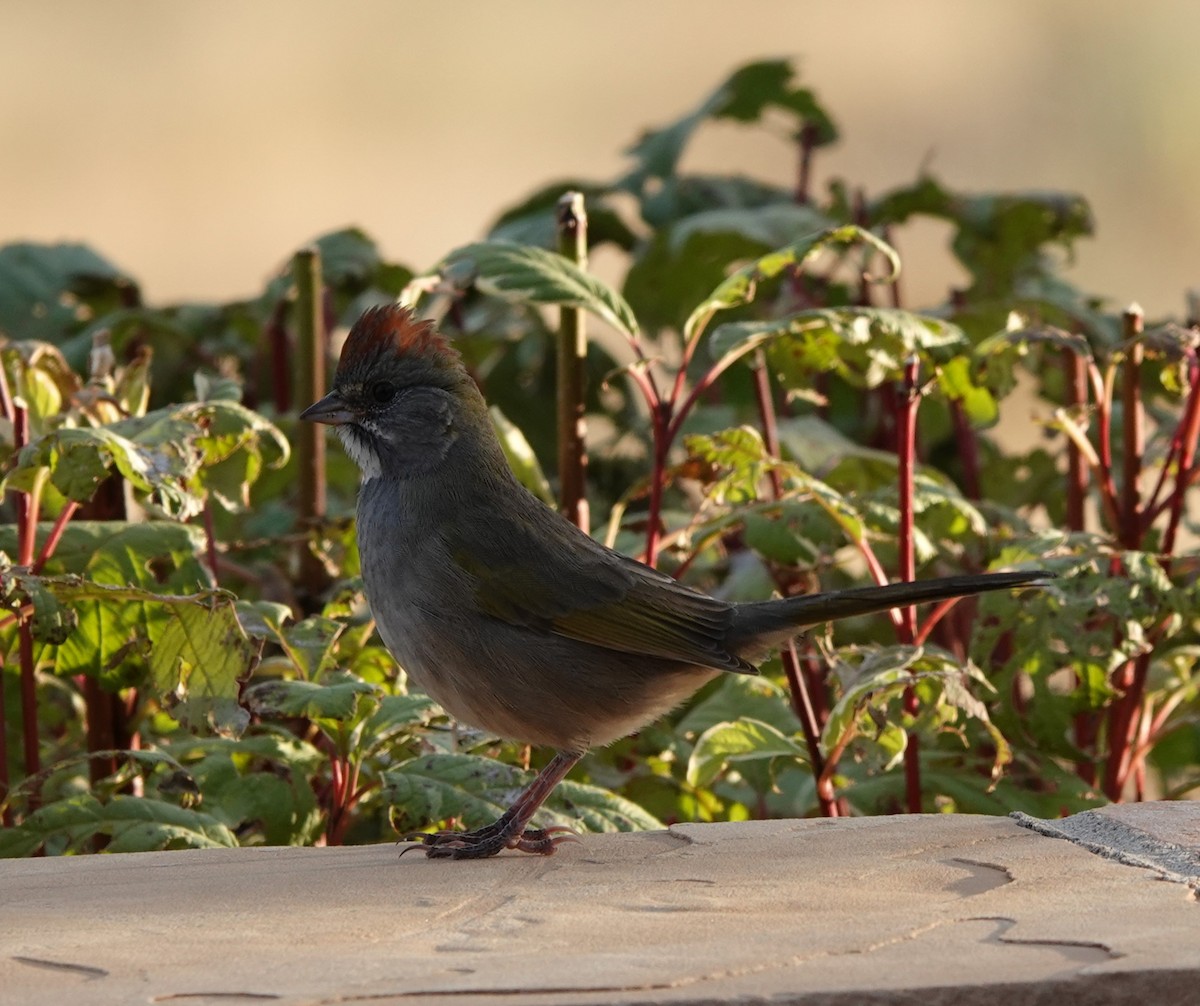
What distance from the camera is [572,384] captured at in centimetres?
420

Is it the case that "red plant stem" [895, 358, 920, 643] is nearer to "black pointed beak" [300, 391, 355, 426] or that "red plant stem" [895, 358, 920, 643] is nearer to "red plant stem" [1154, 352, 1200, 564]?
"red plant stem" [1154, 352, 1200, 564]

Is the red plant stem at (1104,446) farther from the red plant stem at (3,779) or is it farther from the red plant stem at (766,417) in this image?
the red plant stem at (3,779)

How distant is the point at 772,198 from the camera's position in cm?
643

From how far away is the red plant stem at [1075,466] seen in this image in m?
4.46

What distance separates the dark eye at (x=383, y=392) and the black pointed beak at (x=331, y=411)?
0.20ft

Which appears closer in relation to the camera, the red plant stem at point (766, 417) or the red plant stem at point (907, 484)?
the red plant stem at point (907, 484)

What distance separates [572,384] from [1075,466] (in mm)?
1298

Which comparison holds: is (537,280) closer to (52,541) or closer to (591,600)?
(591,600)

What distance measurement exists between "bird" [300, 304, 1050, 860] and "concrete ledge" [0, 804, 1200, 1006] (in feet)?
0.93

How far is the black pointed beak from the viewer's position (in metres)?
3.69

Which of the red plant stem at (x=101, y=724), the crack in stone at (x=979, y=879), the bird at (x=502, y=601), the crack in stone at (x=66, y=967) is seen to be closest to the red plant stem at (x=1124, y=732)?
the bird at (x=502, y=601)

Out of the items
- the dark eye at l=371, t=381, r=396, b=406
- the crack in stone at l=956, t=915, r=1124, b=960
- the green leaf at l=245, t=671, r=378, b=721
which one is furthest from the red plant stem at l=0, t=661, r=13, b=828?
the crack in stone at l=956, t=915, r=1124, b=960

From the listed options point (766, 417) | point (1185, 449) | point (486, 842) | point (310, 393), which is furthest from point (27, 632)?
point (1185, 449)

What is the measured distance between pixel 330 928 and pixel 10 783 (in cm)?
172
